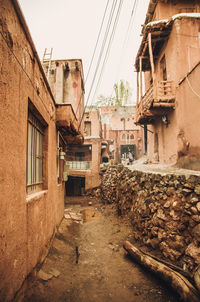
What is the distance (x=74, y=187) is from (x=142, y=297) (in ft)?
50.0

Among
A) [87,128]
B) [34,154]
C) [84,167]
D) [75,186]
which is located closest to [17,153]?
[34,154]

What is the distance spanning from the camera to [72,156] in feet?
66.2

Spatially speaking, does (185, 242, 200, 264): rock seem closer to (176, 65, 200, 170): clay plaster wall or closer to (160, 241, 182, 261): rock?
(160, 241, 182, 261): rock

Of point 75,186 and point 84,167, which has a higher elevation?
point 84,167

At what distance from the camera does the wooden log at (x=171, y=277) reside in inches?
113

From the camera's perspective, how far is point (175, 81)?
9.27m

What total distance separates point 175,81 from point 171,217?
782cm

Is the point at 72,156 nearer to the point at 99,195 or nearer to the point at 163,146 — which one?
the point at 99,195

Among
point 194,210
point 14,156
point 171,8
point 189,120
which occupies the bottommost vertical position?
point 194,210

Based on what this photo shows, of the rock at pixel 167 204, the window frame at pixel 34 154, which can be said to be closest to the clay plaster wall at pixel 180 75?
the rock at pixel 167 204

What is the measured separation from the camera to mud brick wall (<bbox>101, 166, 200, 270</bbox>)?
368 cm

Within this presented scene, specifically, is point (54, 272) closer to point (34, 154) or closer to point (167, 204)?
point (34, 154)

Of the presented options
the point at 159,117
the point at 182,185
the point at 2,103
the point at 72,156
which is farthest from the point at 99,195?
the point at 2,103

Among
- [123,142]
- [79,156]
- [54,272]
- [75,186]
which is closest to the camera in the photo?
[54,272]
